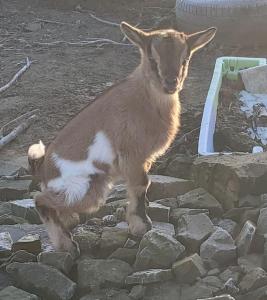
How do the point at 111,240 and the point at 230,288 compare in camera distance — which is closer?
the point at 230,288

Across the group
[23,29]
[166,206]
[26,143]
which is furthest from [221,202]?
[23,29]

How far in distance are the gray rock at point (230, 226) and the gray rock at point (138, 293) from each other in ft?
2.73

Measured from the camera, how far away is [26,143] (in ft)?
22.8

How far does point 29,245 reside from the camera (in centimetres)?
459

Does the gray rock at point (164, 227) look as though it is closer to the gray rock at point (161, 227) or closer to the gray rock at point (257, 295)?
the gray rock at point (161, 227)

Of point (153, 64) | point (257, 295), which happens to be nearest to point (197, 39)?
point (153, 64)

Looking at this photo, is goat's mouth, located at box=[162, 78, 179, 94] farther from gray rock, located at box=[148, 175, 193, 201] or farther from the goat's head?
gray rock, located at box=[148, 175, 193, 201]

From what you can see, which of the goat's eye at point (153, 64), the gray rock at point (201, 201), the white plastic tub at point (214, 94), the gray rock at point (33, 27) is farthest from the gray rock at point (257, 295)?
the gray rock at point (33, 27)

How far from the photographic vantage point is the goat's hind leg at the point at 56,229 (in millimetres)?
4477

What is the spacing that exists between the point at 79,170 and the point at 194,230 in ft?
2.91

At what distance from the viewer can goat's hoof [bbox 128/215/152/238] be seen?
468 centimetres

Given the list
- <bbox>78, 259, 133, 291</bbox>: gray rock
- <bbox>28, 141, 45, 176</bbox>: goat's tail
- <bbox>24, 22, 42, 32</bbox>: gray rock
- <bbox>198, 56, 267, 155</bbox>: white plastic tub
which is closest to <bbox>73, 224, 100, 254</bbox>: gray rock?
Answer: <bbox>78, 259, 133, 291</bbox>: gray rock

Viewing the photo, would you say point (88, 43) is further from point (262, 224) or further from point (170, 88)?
point (262, 224)

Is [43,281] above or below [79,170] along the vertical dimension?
below
